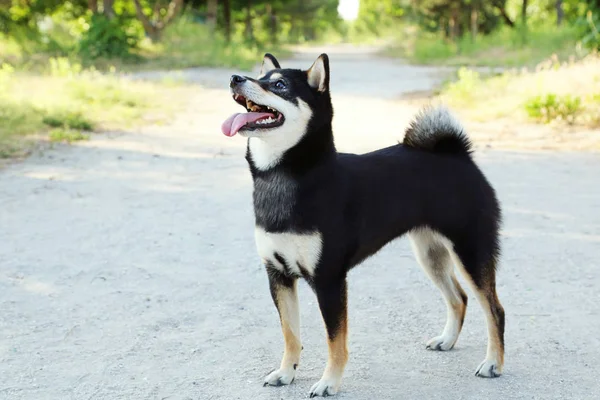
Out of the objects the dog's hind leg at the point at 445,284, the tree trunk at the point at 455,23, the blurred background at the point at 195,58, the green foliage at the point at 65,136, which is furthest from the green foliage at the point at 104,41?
the dog's hind leg at the point at 445,284

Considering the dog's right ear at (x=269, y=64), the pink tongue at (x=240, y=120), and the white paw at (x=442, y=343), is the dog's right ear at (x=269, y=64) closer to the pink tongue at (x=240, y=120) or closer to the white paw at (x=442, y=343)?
the pink tongue at (x=240, y=120)

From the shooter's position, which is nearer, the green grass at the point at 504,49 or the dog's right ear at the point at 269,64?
the dog's right ear at the point at 269,64

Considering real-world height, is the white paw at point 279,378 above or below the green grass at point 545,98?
below

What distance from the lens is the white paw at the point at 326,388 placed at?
3361mm

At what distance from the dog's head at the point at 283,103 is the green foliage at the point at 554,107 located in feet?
29.0

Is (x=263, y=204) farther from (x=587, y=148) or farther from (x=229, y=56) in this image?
(x=229, y=56)

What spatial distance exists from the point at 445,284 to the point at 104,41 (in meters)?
22.6

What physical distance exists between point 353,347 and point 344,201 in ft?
3.39

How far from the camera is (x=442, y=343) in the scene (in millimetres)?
3938

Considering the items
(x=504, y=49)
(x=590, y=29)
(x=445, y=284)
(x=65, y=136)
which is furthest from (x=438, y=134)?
(x=504, y=49)

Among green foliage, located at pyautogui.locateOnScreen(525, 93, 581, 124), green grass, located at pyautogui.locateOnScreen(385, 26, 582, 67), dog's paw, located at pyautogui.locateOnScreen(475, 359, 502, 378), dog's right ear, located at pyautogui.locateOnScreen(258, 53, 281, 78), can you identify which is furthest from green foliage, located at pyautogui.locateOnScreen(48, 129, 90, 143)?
green grass, located at pyautogui.locateOnScreen(385, 26, 582, 67)

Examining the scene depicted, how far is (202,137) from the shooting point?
36.7ft

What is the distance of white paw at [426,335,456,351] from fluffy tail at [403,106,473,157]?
998 mm

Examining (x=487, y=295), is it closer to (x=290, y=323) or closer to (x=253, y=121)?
(x=290, y=323)
